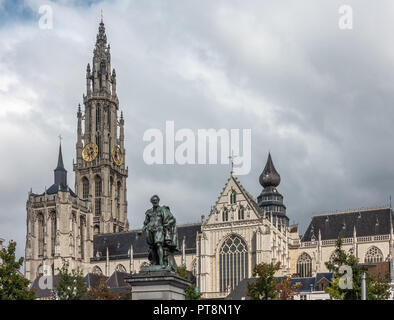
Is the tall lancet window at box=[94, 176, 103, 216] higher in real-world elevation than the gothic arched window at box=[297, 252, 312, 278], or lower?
higher

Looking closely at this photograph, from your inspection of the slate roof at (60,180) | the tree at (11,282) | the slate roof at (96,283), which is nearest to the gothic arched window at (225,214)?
the slate roof at (96,283)

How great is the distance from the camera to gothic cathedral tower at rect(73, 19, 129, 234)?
116250 millimetres

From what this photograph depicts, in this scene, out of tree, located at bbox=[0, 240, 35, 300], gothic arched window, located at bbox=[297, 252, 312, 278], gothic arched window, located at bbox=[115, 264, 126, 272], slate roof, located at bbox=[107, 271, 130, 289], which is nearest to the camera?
tree, located at bbox=[0, 240, 35, 300]

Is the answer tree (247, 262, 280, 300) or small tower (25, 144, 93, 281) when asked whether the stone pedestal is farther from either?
small tower (25, 144, 93, 281)

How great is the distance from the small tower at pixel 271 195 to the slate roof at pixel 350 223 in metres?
5.06

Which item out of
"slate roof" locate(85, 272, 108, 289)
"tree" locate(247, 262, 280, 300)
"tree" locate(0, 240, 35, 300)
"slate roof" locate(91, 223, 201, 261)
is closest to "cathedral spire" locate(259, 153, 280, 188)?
"slate roof" locate(91, 223, 201, 261)

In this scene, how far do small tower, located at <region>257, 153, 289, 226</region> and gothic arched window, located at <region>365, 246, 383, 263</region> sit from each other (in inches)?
557

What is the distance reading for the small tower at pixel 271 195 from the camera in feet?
317

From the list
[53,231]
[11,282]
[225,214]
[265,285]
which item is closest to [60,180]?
[53,231]

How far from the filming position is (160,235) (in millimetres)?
25359

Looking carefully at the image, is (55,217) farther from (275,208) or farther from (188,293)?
(188,293)

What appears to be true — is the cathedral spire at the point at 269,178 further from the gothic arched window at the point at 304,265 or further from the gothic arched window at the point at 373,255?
the gothic arched window at the point at 373,255

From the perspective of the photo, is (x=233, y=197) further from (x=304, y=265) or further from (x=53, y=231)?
(x=53, y=231)
